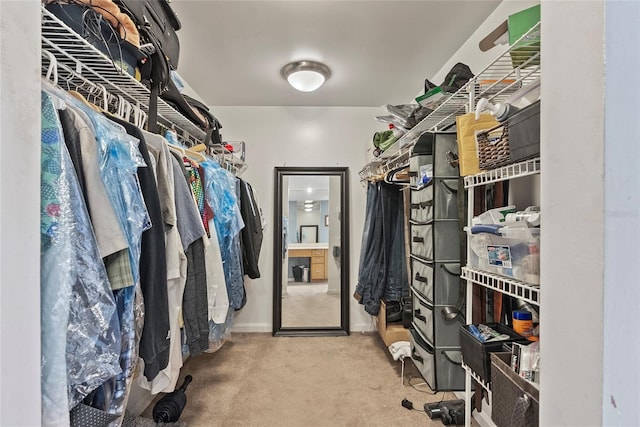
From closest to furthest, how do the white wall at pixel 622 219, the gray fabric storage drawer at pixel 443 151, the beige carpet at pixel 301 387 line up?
the white wall at pixel 622 219 < the gray fabric storage drawer at pixel 443 151 < the beige carpet at pixel 301 387

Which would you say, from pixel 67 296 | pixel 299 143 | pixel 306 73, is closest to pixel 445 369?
pixel 67 296

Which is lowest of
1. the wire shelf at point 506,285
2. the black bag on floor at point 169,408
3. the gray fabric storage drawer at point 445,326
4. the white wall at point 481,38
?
the black bag on floor at point 169,408

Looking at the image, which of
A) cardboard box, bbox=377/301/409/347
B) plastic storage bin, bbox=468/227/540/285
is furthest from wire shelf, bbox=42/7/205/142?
cardboard box, bbox=377/301/409/347

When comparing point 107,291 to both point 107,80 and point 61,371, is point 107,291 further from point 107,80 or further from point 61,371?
point 107,80

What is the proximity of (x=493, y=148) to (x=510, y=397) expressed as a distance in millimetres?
851

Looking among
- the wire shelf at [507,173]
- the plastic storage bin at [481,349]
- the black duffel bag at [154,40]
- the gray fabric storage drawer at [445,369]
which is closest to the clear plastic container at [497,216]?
the wire shelf at [507,173]

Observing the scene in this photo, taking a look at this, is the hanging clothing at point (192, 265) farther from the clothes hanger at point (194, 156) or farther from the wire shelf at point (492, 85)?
the wire shelf at point (492, 85)

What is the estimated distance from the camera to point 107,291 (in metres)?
0.69

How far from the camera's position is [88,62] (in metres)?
1.02

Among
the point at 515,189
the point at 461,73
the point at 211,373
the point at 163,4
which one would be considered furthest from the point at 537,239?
the point at 211,373

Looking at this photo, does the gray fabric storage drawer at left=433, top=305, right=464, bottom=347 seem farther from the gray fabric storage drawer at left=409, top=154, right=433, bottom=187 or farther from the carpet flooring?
the carpet flooring

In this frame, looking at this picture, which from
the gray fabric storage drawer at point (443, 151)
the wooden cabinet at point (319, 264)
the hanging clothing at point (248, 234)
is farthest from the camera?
the wooden cabinet at point (319, 264)

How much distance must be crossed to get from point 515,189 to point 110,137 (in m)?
1.67

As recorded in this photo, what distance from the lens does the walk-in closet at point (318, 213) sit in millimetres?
468
